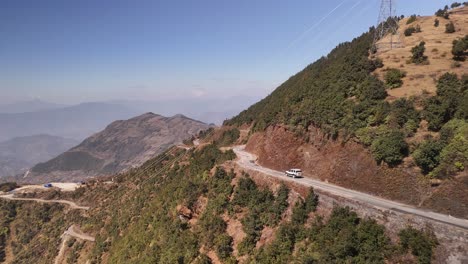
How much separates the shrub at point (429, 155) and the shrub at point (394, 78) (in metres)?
12.1

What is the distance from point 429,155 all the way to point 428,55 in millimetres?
21118

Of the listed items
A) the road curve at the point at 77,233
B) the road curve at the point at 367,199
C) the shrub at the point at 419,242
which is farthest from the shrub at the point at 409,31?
the road curve at the point at 77,233

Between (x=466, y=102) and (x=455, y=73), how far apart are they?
745 cm

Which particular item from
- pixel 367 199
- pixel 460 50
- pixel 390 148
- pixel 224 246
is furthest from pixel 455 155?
pixel 224 246

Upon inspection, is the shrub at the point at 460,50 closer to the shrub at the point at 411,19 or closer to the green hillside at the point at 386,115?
the green hillside at the point at 386,115

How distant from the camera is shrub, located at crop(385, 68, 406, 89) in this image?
36031 mm

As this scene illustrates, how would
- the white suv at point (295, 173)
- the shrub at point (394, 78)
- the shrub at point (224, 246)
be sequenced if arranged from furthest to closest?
1. the white suv at point (295, 173)
2. the shrub at point (394, 78)
3. the shrub at point (224, 246)

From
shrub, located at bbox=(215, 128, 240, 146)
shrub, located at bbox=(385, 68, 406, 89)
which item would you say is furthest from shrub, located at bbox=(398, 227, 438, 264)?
shrub, located at bbox=(215, 128, 240, 146)

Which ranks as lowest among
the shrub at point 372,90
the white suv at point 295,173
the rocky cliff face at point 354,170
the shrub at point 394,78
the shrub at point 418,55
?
the white suv at point 295,173

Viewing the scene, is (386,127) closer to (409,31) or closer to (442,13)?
(409,31)

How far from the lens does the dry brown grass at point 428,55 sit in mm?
34406

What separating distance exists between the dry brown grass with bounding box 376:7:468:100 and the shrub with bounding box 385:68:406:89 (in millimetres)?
572

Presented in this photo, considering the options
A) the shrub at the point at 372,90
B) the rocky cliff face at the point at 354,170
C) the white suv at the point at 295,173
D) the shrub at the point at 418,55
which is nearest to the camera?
the rocky cliff face at the point at 354,170

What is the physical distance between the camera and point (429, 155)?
25.3 meters
